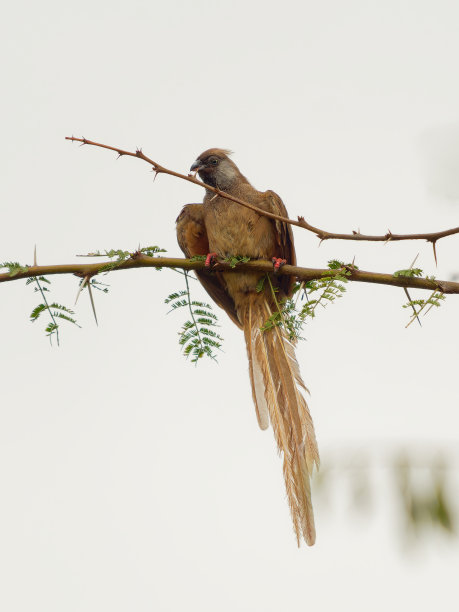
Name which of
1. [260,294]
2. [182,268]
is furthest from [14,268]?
[260,294]

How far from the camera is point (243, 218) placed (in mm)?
5047

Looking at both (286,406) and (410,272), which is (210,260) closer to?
(286,406)

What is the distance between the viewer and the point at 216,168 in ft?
19.6

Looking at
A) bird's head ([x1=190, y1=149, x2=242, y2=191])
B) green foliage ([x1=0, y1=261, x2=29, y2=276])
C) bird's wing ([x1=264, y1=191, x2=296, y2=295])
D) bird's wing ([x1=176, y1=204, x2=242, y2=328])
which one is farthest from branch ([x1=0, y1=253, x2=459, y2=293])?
bird's head ([x1=190, y1=149, x2=242, y2=191])

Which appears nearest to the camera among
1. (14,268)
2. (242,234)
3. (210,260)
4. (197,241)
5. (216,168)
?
(14,268)

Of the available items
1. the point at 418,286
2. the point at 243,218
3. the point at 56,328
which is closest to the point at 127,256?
the point at 56,328

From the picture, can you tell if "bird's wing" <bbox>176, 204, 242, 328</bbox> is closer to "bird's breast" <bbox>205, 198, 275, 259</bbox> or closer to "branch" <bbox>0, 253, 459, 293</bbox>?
"bird's breast" <bbox>205, 198, 275, 259</bbox>

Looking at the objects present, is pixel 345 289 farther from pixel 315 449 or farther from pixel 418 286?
pixel 315 449

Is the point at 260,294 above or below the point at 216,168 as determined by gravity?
below

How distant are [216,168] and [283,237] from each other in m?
1.19

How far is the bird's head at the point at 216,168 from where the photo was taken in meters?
5.88

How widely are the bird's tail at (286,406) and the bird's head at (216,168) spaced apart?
1.42 meters

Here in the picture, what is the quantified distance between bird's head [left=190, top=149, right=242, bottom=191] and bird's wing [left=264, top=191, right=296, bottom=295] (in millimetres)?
617

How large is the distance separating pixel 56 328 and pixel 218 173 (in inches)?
122
